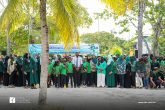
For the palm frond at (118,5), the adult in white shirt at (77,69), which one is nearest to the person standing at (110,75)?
the adult in white shirt at (77,69)

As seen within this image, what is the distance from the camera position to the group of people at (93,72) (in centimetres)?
2622

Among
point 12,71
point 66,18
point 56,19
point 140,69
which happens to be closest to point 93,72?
point 140,69

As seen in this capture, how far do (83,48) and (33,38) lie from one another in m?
13.7

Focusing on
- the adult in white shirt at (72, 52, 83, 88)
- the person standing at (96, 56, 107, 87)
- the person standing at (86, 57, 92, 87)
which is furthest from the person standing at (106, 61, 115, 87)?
the adult in white shirt at (72, 52, 83, 88)

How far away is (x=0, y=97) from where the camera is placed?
19.8 metres

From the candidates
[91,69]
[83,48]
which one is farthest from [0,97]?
[83,48]

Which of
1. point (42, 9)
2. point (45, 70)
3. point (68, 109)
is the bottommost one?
point (68, 109)

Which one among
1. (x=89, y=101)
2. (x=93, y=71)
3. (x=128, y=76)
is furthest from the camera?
(x=93, y=71)

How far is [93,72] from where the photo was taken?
89.2 feet

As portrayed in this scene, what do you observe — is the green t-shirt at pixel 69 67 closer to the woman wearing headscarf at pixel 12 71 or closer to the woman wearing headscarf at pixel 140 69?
the woman wearing headscarf at pixel 12 71

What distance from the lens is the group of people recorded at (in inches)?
1032

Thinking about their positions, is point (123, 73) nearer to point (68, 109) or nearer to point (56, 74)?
point (56, 74)

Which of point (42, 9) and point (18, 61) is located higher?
point (42, 9)

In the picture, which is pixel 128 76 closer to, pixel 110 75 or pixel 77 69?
pixel 110 75
